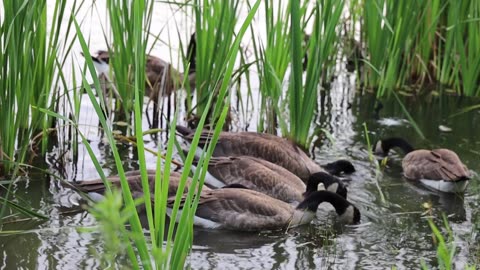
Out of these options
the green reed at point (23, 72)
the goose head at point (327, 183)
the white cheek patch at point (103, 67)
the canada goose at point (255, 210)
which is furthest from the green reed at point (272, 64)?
the white cheek patch at point (103, 67)

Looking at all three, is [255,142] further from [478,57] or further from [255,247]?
[478,57]

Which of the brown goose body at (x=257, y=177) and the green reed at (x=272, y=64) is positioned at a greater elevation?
the green reed at (x=272, y=64)

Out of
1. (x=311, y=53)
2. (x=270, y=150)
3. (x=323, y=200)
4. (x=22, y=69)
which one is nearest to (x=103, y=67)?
(x=270, y=150)

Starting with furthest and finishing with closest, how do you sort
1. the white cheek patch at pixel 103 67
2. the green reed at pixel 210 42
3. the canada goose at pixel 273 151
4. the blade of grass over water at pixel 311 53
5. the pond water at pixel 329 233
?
the white cheek patch at pixel 103 67, the canada goose at pixel 273 151, the green reed at pixel 210 42, the blade of grass over water at pixel 311 53, the pond water at pixel 329 233

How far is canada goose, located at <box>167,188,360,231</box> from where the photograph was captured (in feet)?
23.0

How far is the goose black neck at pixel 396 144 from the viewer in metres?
8.97

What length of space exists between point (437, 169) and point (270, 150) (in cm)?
152

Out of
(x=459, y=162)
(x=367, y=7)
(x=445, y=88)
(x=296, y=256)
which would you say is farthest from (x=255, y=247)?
(x=445, y=88)

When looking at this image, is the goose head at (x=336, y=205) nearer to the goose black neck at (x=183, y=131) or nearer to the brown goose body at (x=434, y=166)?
the brown goose body at (x=434, y=166)

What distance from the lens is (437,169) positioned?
8.19 metres

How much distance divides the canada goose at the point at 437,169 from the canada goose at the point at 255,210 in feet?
4.11

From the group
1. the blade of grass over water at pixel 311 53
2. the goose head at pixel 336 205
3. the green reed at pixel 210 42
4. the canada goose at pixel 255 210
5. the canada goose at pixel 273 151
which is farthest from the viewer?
the canada goose at pixel 273 151

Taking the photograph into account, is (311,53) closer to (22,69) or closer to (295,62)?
(295,62)

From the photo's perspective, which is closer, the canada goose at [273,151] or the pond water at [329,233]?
the pond water at [329,233]
